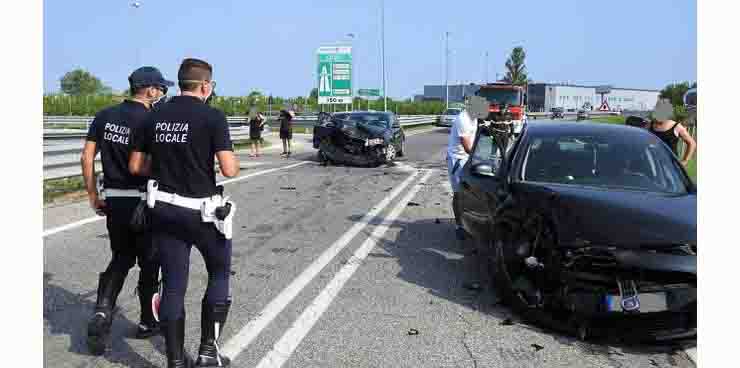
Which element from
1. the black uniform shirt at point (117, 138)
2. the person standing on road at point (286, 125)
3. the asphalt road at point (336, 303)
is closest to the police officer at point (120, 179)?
the black uniform shirt at point (117, 138)

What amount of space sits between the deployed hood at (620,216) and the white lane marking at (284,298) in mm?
2114

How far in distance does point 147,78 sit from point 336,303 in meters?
2.27

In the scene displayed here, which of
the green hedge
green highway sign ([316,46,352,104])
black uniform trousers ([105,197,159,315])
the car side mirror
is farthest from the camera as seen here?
the green hedge

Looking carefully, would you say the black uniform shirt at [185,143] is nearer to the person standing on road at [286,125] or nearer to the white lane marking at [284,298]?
the white lane marking at [284,298]

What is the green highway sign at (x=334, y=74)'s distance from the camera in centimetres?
3591

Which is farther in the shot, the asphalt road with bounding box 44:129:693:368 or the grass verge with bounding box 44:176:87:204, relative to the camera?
the grass verge with bounding box 44:176:87:204

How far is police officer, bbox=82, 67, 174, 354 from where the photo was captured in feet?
15.8

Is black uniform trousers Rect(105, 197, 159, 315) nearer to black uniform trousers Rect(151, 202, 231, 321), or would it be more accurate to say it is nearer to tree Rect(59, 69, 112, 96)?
black uniform trousers Rect(151, 202, 231, 321)

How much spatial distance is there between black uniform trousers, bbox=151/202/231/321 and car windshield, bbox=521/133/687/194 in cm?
306

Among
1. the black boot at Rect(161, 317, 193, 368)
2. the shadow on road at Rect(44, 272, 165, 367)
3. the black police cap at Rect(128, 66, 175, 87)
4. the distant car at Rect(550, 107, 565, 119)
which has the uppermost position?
the distant car at Rect(550, 107, 565, 119)

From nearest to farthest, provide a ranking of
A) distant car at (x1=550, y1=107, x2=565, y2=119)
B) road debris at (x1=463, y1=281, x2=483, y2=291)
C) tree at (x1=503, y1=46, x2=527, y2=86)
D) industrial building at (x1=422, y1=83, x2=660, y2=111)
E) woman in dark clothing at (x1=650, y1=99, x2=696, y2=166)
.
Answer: road debris at (x1=463, y1=281, x2=483, y2=291)
woman in dark clothing at (x1=650, y1=99, x2=696, y2=166)
distant car at (x1=550, y1=107, x2=565, y2=119)
industrial building at (x1=422, y1=83, x2=660, y2=111)
tree at (x1=503, y1=46, x2=527, y2=86)

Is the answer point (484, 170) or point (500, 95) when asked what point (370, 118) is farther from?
point (484, 170)

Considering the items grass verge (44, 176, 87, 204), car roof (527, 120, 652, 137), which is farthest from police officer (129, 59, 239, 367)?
grass verge (44, 176, 87, 204)

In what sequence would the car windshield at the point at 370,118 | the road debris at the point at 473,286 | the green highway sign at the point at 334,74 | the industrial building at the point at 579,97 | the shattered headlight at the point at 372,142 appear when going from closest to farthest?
the road debris at the point at 473,286 → the shattered headlight at the point at 372,142 → the car windshield at the point at 370,118 → the green highway sign at the point at 334,74 → the industrial building at the point at 579,97
